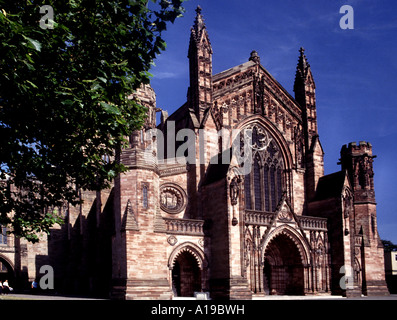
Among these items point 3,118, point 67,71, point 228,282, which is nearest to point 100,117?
point 67,71

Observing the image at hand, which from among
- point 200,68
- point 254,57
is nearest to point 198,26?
point 200,68

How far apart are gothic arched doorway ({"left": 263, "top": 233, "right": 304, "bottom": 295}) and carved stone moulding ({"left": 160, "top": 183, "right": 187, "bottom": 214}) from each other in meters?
7.19

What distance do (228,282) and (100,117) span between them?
62.4 ft

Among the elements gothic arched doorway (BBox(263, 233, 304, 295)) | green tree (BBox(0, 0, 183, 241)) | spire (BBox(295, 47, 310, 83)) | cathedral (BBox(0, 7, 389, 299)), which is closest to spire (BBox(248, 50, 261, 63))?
cathedral (BBox(0, 7, 389, 299))

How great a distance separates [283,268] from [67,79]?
26.3m

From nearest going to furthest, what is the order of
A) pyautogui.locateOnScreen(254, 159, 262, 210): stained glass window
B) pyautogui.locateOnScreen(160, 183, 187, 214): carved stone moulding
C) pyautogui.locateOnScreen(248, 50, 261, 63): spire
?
pyautogui.locateOnScreen(160, 183, 187, 214): carved stone moulding
pyautogui.locateOnScreen(254, 159, 262, 210): stained glass window
pyautogui.locateOnScreen(248, 50, 261, 63): spire

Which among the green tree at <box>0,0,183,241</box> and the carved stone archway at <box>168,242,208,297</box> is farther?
the carved stone archway at <box>168,242,208,297</box>

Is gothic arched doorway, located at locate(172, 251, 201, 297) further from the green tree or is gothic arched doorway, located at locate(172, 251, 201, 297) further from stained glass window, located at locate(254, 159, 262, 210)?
the green tree

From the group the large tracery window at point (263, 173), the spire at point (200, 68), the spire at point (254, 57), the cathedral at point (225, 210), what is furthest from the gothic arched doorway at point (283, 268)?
the spire at point (254, 57)

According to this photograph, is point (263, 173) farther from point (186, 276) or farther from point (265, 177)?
point (186, 276)

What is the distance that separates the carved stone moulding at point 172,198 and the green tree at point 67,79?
16297mm

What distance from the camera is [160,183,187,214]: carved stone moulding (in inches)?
1259

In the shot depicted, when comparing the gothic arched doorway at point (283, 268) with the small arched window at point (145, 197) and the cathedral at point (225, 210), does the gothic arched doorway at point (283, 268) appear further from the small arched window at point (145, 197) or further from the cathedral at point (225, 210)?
the small arched window at point (145, 197)
